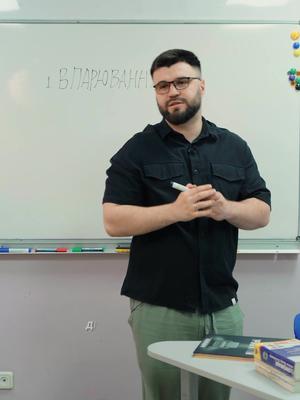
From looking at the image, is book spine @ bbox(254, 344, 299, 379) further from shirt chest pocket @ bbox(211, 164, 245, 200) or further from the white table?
shirt chest pocket @ bbox(211, 164, 245, 200)

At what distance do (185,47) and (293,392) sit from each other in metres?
1.62

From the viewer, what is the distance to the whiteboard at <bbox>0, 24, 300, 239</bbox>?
6.57ft

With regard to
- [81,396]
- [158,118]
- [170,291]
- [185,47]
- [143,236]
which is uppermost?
[185,47]

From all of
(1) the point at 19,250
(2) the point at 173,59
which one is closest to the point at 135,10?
(2) the point at 173,59

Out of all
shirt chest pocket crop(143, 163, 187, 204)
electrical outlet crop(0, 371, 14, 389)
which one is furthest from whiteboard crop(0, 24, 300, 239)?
electrical outlet crop(0, 371, 14, 389)

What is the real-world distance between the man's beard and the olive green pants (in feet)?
2.23

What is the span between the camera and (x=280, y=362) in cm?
100

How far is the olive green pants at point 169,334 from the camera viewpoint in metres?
1.42

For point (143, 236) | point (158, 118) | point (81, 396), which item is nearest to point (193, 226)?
point (143, 236)

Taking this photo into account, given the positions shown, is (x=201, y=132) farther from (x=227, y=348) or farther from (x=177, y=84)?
(x=227, y=348)

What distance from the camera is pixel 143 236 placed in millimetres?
1483

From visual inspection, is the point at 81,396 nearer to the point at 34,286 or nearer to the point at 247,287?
the point at 34,286

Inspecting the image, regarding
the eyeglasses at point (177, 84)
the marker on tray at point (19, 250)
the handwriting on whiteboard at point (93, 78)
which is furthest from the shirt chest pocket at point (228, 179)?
the marker on tray at point (19, 250)

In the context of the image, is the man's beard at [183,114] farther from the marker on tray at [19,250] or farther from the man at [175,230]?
the marker on tray at [19,250]
